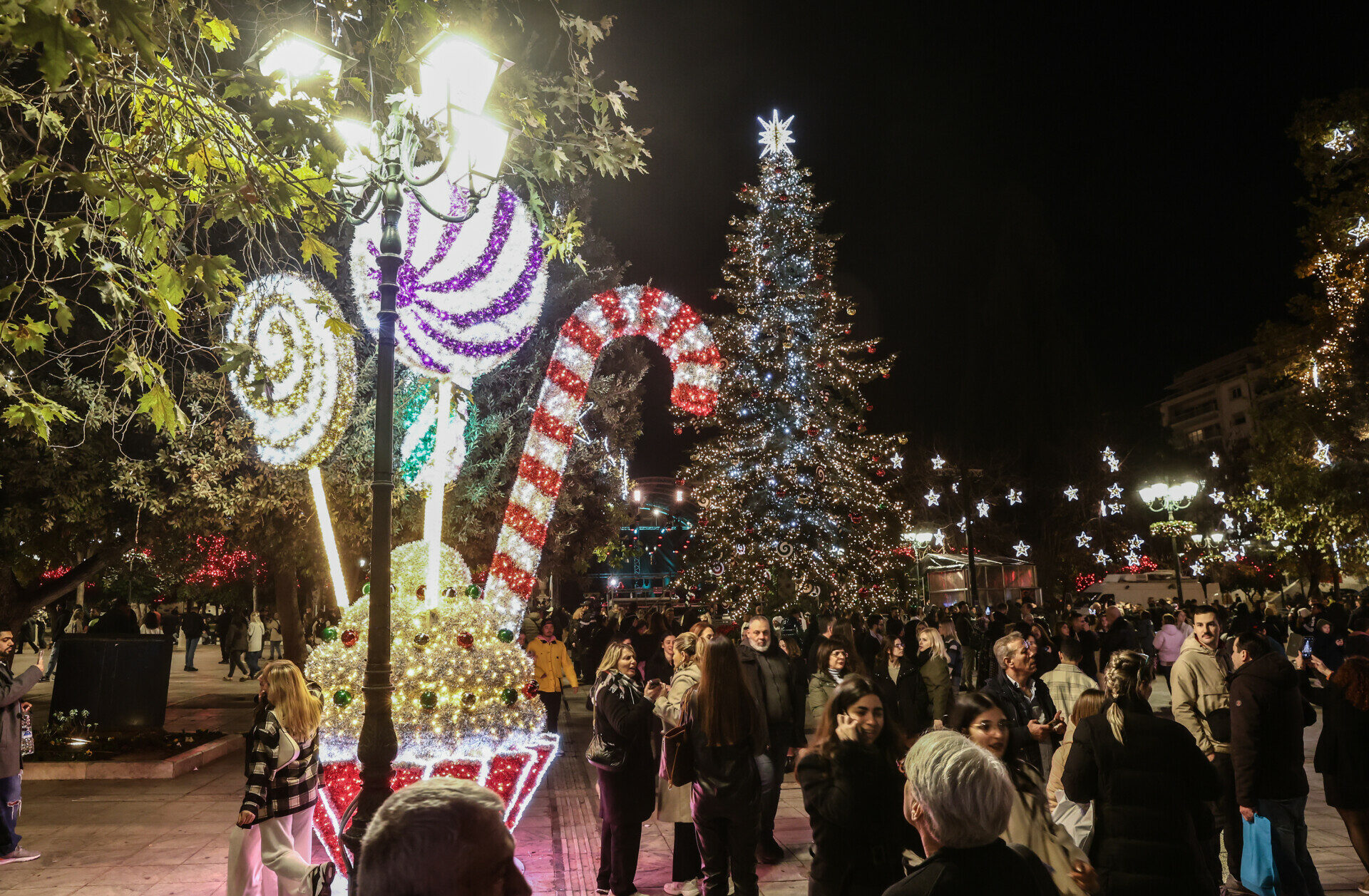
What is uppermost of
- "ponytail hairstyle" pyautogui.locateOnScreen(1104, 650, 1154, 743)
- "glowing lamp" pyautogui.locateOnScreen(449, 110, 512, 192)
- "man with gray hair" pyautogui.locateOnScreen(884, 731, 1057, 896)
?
"glowing lamp" pyautogui.locateOnScreen(449, 110, 512, 192)

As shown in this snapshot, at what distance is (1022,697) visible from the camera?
20.1 feet

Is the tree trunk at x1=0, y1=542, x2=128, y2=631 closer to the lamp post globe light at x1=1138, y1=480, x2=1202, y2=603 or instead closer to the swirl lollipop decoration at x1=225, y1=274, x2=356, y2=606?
the swirl lollipop decoration at x1=225, y1=274, x2=356, y2=606

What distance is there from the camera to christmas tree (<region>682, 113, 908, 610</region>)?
2511 cm

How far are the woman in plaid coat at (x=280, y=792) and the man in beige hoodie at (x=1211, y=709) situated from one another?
19.2ft

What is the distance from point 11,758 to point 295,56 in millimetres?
6194

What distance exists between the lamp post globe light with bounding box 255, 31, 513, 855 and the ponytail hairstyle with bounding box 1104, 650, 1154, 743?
384 centimetres

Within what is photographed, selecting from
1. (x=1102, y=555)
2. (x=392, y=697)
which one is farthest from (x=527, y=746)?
(x=1102, y=555)

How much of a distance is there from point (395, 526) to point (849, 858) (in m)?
12.2

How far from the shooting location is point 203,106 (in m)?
5.46

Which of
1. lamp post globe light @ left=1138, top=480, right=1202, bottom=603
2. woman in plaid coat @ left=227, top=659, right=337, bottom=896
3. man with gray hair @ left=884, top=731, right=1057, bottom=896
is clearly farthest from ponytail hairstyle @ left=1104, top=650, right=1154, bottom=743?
lamp post globe light @ left=1138, top=480, right=1202, bottom=603

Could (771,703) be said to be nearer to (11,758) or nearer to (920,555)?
(11,758)

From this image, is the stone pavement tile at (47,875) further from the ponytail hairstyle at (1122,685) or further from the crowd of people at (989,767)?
the ponytail hairstyle at (1122,685)

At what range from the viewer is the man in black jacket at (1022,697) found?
5.75 m

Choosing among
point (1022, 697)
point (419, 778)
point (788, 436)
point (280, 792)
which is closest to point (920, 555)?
point (788, 436)
